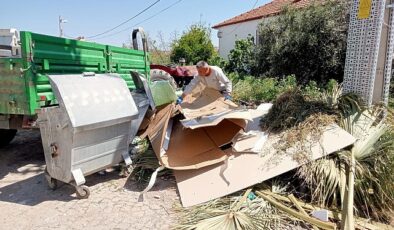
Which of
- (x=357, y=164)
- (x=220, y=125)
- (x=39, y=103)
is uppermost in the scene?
(x=39, y=103)

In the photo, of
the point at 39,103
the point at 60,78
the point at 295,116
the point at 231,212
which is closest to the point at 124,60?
the point at 39,103

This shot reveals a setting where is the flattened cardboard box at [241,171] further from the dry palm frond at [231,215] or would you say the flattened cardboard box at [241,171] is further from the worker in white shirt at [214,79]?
the worker in white shirt at [214,79]

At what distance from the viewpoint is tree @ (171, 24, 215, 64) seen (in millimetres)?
17406

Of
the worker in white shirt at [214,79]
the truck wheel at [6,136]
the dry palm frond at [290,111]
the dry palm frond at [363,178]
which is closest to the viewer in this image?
the dry palm frond at [363,178]

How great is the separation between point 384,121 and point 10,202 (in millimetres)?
4744

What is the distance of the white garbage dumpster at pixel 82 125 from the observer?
3355 mm

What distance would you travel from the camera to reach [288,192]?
3486 millimetres

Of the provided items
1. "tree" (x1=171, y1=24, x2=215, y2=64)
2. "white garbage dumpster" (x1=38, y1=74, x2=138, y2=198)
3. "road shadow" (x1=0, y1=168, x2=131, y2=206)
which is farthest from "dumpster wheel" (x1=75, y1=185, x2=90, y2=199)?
"tree" (x1=171, y1=24, x2=215, y2=64)

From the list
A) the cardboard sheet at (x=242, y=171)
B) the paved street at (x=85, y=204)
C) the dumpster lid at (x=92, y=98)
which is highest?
the dumpster lid at (x=92, y=98)

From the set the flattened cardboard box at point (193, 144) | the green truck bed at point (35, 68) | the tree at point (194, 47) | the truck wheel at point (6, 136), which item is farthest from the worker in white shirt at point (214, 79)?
the tree at point (194, 47)

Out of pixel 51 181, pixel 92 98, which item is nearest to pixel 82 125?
pixel 92 98

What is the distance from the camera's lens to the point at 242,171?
3605mm

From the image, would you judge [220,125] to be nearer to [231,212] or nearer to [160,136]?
[160,136]

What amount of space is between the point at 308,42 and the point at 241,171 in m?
6.88
